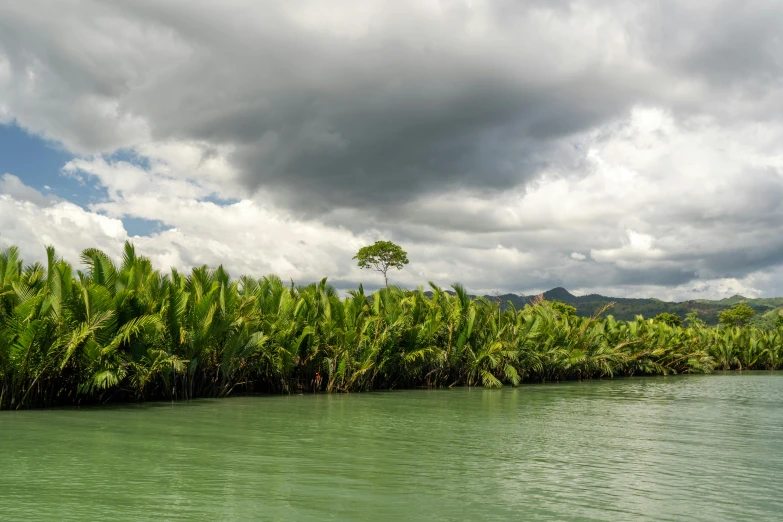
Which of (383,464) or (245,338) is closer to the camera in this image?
(383,464)

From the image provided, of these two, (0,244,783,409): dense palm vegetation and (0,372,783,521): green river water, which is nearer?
(0,372,783,521): green river water

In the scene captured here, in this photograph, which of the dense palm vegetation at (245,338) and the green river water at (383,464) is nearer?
the green river water at (383,464)

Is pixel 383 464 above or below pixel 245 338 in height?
below

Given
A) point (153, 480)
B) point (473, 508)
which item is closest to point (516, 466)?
point (473, 508)

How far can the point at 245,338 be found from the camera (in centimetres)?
1752

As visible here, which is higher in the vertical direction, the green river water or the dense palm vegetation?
the dense palm vegetation

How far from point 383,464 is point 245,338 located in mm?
10089

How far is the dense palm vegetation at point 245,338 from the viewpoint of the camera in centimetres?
1338

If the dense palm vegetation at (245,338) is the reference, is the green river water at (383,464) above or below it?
below

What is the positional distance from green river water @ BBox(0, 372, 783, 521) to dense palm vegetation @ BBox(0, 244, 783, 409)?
1.18 metres

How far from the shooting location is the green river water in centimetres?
605

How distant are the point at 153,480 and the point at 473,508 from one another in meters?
3.57

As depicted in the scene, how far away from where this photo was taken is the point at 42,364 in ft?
43.2

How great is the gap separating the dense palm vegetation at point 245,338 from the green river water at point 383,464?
1.18 m
